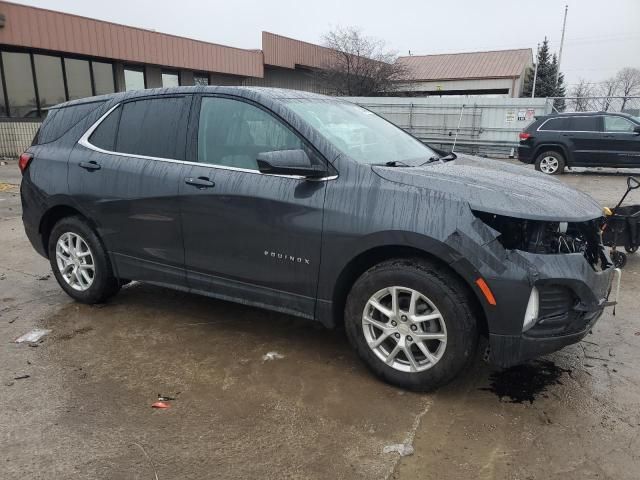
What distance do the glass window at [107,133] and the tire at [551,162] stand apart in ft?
42.0

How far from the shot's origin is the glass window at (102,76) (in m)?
19.6

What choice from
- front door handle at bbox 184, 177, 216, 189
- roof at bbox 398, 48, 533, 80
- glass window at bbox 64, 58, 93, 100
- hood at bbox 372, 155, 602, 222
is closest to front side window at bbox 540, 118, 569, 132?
hood at bbox 372, 155, 602, 222

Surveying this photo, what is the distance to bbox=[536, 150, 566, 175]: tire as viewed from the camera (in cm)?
1413

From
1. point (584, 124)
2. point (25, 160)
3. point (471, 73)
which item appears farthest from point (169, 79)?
point (471, 73)

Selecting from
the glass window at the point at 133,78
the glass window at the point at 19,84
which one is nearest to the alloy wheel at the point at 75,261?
the glass window at the point at 19,84

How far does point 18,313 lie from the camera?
4.30 metres

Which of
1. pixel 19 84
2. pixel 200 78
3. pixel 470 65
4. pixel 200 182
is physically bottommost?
pixel 200 182

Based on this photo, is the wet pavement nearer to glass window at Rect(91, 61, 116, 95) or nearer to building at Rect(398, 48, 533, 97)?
glass window at Rect(91, 61, 116, 95)

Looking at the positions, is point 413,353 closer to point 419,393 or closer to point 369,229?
point 419,393

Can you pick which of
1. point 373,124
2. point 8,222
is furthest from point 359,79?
point 373,124

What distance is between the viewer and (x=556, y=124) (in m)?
14.1

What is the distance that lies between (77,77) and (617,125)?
17837 mm

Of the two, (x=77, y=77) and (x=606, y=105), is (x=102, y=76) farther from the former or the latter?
(x=606, y=105)

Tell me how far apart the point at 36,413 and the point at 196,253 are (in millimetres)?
1351
